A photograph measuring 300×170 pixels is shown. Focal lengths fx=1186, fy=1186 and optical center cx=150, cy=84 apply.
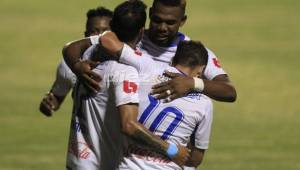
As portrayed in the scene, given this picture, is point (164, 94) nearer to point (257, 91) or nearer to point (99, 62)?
point (99, 62)

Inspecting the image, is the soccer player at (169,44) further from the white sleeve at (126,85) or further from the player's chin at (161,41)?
the white sleeve at (126,85)

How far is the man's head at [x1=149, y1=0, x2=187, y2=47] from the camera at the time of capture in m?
9.01

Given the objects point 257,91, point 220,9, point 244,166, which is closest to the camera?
point 244,166

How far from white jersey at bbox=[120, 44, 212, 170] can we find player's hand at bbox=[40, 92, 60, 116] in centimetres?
129

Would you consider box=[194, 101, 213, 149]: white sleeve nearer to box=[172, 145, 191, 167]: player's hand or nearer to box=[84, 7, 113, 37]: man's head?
box=[172, 145, 191, 167]: player's hand

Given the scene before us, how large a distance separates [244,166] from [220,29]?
33.8ft

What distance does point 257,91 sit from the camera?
1975 cm

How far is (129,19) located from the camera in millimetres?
8234

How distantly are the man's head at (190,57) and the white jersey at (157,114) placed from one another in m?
0.08

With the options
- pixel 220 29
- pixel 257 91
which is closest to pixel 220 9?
pixel 220 29

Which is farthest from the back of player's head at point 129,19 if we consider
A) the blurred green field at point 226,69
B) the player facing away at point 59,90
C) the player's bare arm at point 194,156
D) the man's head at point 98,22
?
the blurred green field at point 226,69

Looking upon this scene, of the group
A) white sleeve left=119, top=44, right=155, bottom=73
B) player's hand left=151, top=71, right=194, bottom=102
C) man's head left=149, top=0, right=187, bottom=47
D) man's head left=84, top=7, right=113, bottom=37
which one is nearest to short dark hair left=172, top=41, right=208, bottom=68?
player's hand left=151, top=71, right=194, bottom=102

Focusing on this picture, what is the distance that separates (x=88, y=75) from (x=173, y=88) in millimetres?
640

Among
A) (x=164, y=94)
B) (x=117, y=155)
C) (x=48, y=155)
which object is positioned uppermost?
(x=164, y=94)
